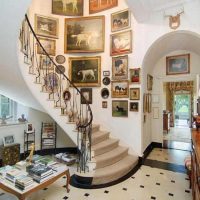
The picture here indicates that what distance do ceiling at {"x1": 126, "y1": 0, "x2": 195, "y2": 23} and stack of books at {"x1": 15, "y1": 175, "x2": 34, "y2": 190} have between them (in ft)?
12.1

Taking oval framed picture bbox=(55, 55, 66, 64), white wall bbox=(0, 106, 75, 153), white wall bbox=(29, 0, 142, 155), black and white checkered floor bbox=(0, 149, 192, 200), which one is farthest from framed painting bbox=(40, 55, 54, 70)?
black and white checkered floor bbox=(0, 149, 192, 200)

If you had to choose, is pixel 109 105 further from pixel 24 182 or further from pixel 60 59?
pixel 24 182

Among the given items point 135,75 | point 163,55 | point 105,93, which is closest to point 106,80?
point 105,93

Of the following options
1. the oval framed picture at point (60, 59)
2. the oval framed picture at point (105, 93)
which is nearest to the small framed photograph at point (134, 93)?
the oval framed picture at point (105, 93)

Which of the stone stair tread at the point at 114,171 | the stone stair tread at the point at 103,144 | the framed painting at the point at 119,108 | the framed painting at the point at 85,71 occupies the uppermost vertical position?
the framed painting at the point at 85,71

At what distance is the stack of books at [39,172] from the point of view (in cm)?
269

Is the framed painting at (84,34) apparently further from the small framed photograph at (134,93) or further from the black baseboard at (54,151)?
the black baseboard at (54,151)

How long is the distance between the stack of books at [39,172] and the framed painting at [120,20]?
3932 mm

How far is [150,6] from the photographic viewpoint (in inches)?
159

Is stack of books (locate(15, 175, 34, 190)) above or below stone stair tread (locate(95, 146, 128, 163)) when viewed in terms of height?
above

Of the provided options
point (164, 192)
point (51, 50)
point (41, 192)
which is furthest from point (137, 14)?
point (41, 192)

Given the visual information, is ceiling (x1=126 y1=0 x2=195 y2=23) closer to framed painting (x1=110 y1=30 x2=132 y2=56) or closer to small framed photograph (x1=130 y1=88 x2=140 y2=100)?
framed painting (x1=110 y1=30 x2=132 y2=56)

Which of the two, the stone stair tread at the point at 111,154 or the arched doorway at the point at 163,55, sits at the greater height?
the arched doorway at the point at 163,55

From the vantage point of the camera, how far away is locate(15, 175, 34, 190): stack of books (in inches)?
96.8
